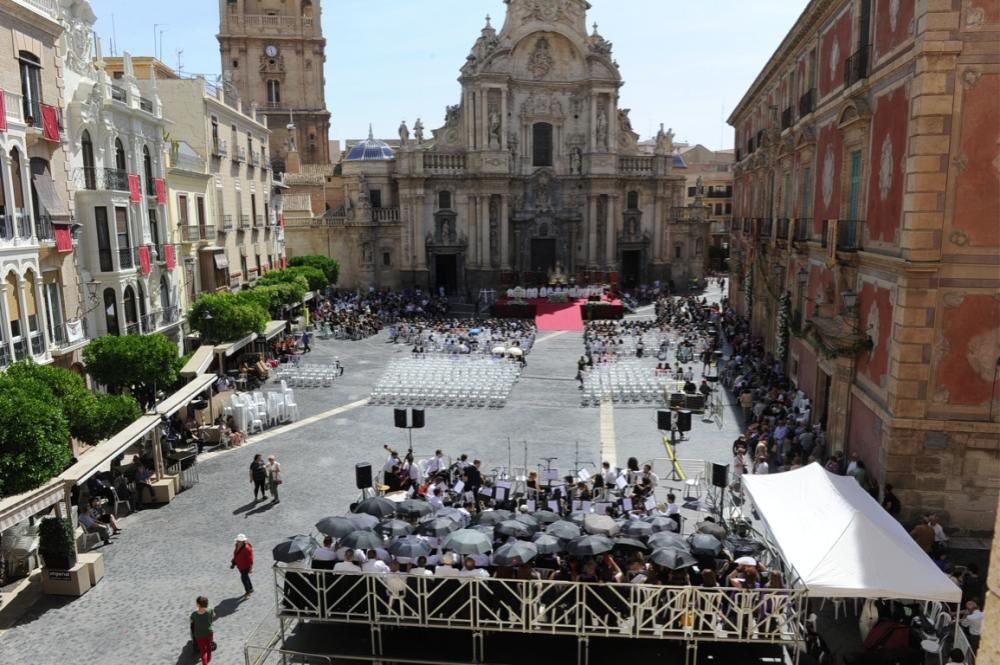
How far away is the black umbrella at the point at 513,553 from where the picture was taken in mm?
11828

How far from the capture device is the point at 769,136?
31781 millimetres

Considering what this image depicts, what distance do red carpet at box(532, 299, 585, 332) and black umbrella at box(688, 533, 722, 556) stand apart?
3218 cm

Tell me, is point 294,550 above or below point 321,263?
below

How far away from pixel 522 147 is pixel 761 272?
2809cm

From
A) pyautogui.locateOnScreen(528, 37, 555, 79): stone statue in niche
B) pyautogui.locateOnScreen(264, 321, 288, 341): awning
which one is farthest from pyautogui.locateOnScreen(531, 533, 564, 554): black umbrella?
pyautogui.locateOnScreen(528, 37, 555, 79): stone statue in niche

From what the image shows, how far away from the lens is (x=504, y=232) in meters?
56.9

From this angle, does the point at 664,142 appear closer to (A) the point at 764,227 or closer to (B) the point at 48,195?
(A) the point at 764,227

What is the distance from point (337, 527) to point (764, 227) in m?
26.0

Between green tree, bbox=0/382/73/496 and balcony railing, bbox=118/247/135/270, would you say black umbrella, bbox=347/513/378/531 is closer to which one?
green tree, bbox=0/382/73/496

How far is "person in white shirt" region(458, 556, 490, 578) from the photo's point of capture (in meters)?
11.7

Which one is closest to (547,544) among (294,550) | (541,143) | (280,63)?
(294,550)

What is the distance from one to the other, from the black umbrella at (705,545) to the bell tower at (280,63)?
195ft

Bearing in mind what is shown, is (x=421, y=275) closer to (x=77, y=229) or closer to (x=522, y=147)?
(x=522, y=147)

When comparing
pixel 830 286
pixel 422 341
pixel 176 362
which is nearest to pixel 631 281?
pixel 422 341
